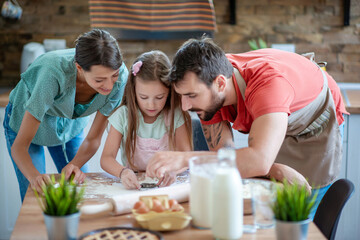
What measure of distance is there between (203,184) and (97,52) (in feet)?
2.60

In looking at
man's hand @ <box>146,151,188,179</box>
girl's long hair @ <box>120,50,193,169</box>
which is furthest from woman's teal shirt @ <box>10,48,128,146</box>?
man's hand @ <box>146,151,188,179</box>

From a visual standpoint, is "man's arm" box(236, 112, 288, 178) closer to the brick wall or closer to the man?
the man

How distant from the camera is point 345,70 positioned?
3285 millimetres

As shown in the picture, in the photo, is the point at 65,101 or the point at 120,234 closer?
the point at 120,234

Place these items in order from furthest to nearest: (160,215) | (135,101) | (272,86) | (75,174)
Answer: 1. (135,101)
2. (75,174)
3. (272,86)
4. (160,215)

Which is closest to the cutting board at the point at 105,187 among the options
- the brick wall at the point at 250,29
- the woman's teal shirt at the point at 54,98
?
the woman's teal shirt at the point at 54,98

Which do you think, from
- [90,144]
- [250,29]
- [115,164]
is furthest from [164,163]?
[250,29]

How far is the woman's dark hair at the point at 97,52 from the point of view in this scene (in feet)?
5.59

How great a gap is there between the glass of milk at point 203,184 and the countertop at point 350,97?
170 centimetres

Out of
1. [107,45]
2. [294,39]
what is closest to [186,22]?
[294,39]

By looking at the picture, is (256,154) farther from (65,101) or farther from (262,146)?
(65,101)

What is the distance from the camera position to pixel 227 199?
103 centimetres

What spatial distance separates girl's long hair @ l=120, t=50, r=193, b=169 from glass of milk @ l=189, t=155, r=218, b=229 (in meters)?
0.71

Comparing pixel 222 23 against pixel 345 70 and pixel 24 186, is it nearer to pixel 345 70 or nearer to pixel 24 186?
pixel 345 70
